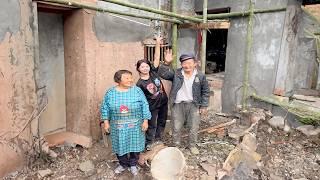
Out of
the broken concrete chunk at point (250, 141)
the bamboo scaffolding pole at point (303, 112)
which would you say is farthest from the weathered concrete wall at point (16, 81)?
the bamboo scaffolding pole at point (303, 112)

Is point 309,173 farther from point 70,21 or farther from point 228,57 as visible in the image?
point 70,21

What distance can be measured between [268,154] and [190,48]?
3.46 m

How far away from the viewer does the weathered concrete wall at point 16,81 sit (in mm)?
4004

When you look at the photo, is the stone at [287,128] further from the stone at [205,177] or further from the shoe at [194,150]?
the stone at [205,177]

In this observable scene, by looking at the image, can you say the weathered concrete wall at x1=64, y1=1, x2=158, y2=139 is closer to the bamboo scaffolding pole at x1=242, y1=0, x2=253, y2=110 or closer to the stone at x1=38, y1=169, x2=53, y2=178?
the stone at x1=38, y1=169, x2=53, y2=178

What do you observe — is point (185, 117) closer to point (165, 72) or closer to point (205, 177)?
point (165, 72)

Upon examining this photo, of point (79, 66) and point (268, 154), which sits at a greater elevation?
point (79, 66)

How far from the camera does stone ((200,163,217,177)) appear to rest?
180 inches

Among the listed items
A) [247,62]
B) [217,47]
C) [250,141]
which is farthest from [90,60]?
[217,47]

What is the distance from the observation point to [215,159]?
199 inches

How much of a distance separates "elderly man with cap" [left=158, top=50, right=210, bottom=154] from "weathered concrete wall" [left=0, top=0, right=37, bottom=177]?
208 cm

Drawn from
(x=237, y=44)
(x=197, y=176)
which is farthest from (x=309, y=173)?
(x=237, y=44)

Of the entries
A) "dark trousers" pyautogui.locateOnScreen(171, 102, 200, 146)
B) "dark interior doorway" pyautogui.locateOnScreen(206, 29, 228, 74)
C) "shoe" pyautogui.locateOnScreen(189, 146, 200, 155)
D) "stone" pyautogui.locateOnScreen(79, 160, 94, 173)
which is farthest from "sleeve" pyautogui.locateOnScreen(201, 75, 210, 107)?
"dark interior doorway" pyautogui.locateOnScreen(206, 29, 228, 74)

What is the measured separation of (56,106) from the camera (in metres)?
5.48
